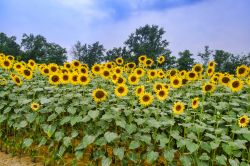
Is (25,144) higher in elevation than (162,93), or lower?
lower

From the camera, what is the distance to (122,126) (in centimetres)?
580

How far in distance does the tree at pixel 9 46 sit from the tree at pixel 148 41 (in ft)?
60.4

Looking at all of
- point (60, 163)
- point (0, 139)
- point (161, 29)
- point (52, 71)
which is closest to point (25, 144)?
point (60, 163)

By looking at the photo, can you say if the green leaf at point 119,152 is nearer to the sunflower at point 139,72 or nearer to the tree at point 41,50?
the sunflower at point 139,72

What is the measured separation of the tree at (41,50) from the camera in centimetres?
5659

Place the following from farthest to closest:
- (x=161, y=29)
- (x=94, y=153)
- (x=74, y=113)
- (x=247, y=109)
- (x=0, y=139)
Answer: (x=161, y=29), (x=0, y=139), (x=247, y=109), (x=74, y=113), (x=94, y=153)

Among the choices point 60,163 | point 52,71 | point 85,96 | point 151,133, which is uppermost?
point 52,71

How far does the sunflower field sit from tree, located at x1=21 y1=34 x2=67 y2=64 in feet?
156

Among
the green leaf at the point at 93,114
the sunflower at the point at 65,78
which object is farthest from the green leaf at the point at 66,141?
the sunflower at the point at 65,78

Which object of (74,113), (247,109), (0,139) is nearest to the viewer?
(74,113)

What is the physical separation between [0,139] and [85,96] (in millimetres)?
2163

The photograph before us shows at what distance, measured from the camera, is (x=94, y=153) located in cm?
617

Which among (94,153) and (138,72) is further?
(138,72)

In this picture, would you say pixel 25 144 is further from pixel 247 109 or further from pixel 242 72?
pixel 242 72
